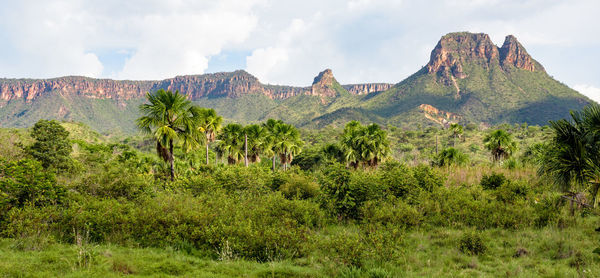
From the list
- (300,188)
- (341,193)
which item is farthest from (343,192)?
(300,188)

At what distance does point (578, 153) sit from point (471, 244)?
12.6 feet

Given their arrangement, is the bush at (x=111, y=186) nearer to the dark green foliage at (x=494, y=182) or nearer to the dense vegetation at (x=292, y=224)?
the dense vegetation at (x=292, y=224)

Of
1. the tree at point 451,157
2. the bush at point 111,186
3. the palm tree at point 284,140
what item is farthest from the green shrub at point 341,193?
the tree at point 451,157

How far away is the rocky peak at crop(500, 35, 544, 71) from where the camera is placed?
574ft

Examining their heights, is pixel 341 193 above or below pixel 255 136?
below

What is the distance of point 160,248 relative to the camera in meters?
8.80

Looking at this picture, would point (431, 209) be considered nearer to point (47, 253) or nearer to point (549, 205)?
point (549, 205)

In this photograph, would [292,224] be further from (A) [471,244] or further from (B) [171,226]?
(A) [471,244]

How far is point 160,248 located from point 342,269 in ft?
18.3

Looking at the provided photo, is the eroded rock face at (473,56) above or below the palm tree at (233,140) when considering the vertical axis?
above

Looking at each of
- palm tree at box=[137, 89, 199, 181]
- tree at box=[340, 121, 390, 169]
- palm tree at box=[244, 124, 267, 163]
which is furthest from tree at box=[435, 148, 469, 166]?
palm tree at box=[137, 89, 199, 181]

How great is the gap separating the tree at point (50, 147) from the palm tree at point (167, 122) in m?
15.7

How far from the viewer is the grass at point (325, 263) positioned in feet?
22.0

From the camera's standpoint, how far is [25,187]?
9500 millimetres
